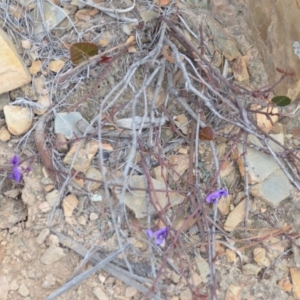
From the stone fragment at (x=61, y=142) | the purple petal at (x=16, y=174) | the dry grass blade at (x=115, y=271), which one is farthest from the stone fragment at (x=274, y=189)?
the purple petal at (x=16, y=174)

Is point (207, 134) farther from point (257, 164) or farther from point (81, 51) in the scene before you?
point (81, 51)

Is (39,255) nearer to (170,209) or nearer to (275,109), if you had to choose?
(170,209)

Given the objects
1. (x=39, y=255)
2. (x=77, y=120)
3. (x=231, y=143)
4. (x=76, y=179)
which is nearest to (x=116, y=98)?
(x=77, y=120)

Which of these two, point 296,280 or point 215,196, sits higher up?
point 215,196

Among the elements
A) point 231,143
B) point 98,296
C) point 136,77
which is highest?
point 136,77

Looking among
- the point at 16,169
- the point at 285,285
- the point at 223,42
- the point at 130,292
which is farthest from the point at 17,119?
the point at 285,285

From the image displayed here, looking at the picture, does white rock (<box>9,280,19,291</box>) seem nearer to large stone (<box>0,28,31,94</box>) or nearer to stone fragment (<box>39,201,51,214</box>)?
stone fragment (<box>39,201,51,214</box>)
